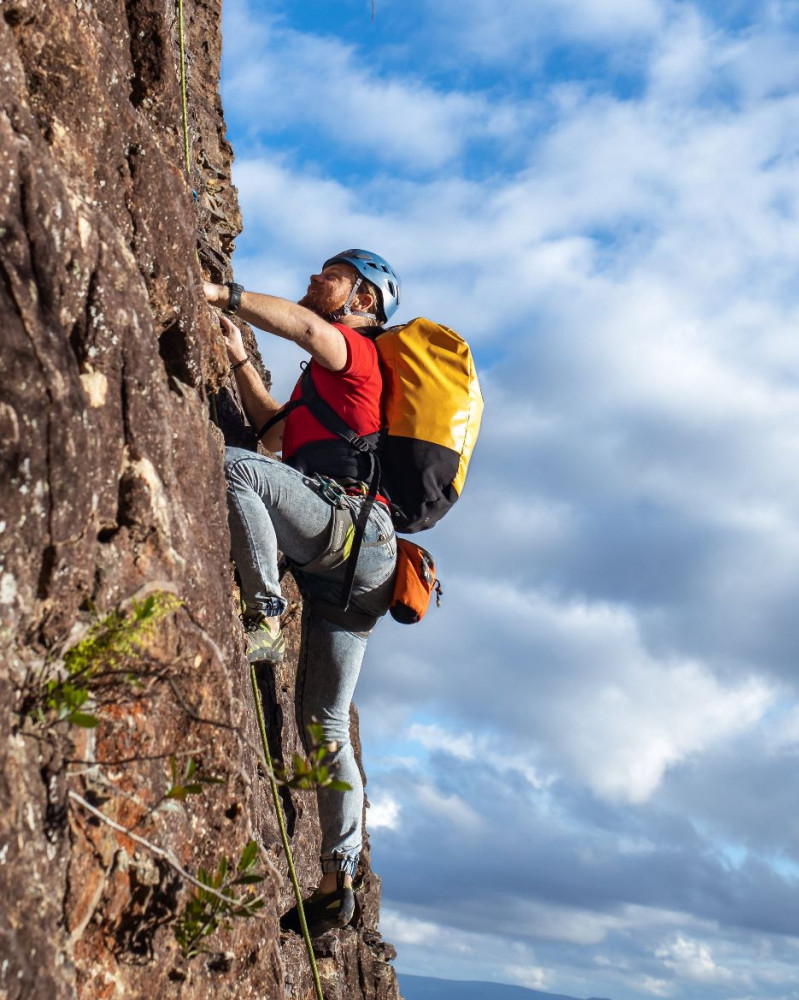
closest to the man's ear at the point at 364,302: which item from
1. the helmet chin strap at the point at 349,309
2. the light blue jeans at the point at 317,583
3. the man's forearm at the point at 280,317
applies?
the helmet chin strap at the point at 349,309

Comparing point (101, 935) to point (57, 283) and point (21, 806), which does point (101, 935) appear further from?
point (57, 283)

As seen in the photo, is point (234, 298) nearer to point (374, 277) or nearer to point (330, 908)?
point (374, 277)

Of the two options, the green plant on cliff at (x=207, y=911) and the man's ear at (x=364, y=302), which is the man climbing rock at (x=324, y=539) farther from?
the green plant on cliff at (x=207, y=911)

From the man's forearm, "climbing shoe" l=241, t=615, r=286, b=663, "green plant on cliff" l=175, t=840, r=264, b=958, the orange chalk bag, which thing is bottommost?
"green plant on cliff" l=175, t=840, r=264, b=958

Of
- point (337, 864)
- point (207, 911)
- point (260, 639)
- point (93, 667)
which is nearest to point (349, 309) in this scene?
point (260, 639)

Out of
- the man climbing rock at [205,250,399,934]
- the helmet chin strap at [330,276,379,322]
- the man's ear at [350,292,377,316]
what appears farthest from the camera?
Result: the man's ear at [350,292,377,316]

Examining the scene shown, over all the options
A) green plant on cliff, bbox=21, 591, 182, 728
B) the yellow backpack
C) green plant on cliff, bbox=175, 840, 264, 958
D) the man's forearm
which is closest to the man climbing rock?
the man's forearm

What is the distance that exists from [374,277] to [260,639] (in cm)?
350

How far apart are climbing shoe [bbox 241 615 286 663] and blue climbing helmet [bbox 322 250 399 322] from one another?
9.69 feet

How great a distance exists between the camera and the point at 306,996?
11.4 m

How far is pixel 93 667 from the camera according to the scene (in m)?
5.68

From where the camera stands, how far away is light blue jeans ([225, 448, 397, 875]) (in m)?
8.70

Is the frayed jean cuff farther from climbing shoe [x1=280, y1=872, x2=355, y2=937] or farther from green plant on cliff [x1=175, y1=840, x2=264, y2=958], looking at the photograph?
green plant on cliff [x1=175, y1=840, x2=264, y2=958]

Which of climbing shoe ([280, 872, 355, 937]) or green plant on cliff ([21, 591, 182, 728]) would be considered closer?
green plant on cliff ([21, 591, 182, 728])
